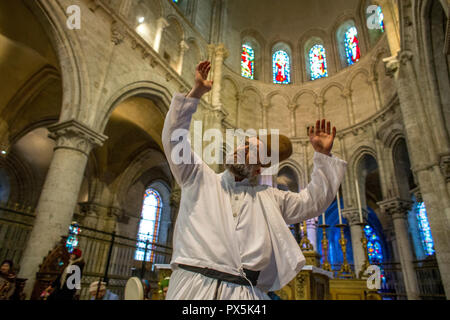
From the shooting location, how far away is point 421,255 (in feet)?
39.5

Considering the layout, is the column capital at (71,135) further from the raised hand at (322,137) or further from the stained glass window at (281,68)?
the stained glass window at (281,68)

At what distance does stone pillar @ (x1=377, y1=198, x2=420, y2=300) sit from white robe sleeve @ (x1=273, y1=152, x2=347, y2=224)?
9303 millimetres

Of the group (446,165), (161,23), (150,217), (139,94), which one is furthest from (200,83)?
(150,217)

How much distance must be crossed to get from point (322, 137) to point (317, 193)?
0.29 metres

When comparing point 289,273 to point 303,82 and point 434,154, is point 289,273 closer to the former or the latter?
point 434,154

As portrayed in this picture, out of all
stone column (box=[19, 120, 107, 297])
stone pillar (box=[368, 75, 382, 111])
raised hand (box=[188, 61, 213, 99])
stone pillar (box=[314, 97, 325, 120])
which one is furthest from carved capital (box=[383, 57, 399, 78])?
raised hand (box=[188, 61, 213, 99])

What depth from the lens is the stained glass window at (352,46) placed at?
1448 centimetres

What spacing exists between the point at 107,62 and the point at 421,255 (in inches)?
539

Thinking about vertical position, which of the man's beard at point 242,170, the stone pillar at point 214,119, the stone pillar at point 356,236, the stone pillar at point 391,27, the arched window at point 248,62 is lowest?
the man's beard at point 242,170

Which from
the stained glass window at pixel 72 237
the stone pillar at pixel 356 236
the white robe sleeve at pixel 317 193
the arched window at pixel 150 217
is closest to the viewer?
the white robe sleeve at pixel 317 193

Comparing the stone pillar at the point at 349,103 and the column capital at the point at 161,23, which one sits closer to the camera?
the column capital at the point at 161,23

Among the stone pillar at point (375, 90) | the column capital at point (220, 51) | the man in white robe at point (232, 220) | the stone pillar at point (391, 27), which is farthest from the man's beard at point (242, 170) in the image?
the stone pillar at point (375, 90)

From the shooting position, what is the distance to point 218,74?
41.2 ft
